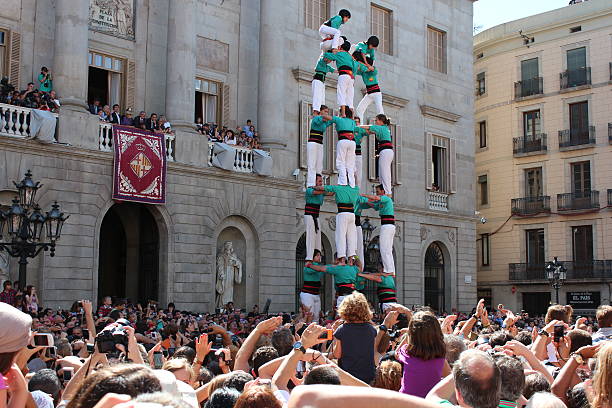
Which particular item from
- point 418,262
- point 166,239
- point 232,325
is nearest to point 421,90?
point 418,262

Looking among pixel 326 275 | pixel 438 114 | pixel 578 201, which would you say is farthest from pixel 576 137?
pixel 326 275

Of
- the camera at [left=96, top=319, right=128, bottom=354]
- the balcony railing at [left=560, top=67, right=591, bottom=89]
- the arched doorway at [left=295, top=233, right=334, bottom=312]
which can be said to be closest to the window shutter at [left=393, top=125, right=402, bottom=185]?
the arched doorway at [left=295, top=233, right=334, bottom=312]

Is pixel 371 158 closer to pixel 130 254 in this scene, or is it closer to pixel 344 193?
pixel 130 254

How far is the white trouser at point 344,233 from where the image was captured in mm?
20234

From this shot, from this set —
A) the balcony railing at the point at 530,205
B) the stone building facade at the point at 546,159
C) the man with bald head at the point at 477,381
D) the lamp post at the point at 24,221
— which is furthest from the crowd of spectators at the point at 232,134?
the man with bald head at the point at 477,381

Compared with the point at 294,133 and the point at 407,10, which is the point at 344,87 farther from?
the point at 407,10

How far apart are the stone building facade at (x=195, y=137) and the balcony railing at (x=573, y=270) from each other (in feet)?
29.5

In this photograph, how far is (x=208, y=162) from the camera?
82.3 feet

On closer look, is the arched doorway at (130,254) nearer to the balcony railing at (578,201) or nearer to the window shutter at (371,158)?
the window shutter at (371,158)

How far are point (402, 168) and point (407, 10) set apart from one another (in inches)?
275

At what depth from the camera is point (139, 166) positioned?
2303cm

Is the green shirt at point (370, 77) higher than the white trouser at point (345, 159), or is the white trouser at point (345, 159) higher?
the green shirt at point (370, 77)

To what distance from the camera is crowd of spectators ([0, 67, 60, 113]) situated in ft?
69.2

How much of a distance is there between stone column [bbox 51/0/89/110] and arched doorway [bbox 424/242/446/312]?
57.6 ft
